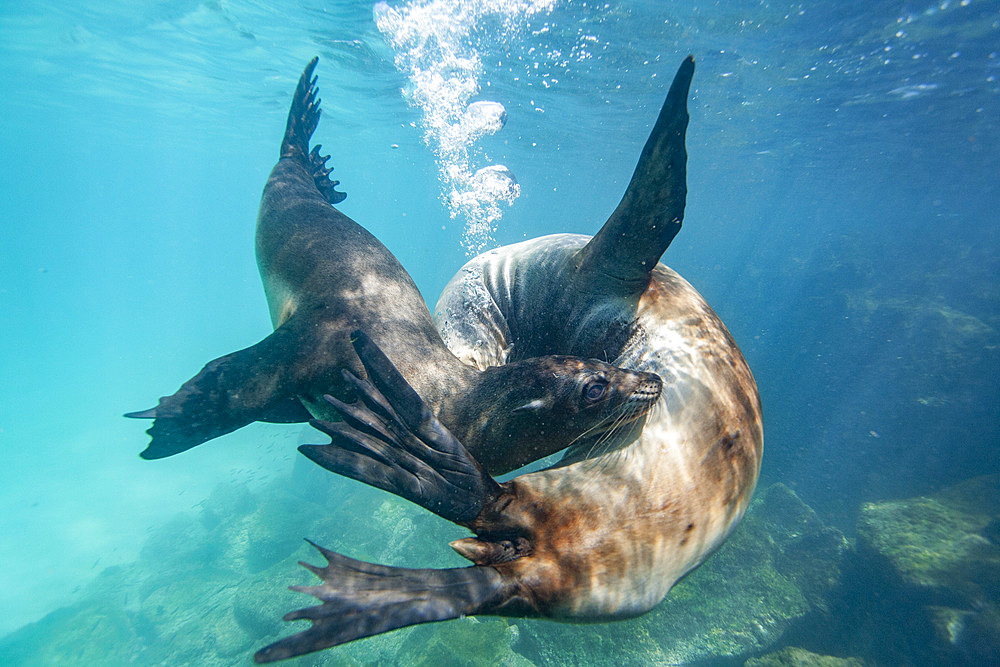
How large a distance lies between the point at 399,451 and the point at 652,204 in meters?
1.65

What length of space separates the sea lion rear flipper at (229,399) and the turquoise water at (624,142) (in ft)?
25.8

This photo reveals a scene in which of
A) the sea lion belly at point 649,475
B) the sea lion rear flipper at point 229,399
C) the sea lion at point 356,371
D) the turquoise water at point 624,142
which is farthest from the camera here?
the turquoise water at point 624,142

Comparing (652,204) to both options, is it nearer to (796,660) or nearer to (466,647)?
(466,647)

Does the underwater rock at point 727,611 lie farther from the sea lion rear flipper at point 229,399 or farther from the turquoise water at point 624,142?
the sea lion rear flipper at point 229,399

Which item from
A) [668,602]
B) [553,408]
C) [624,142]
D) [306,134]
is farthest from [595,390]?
[624,142]

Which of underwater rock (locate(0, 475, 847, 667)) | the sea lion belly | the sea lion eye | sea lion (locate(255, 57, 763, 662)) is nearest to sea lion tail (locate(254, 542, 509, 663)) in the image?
sea lion (locate(255, 57, 763, 662))

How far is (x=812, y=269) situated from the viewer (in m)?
29.0

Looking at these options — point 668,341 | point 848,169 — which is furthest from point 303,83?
point 848,169

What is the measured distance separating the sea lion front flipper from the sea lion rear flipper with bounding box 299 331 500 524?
1281mm

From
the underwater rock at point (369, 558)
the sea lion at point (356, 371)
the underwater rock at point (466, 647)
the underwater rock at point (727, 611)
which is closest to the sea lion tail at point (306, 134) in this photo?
the sea lion at point (356, 371)

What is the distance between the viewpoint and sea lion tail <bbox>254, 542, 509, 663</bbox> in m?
1.33

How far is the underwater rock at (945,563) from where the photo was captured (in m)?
7.52

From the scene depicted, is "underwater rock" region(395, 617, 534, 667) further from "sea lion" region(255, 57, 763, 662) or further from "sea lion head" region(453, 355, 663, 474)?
"sea lion" region(255, 57, 763, 662)

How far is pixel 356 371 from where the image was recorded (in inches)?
90.7
